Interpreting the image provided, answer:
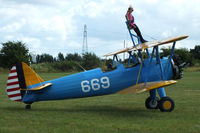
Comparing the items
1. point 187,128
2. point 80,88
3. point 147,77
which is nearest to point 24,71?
point 80,88

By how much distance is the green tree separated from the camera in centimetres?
2292

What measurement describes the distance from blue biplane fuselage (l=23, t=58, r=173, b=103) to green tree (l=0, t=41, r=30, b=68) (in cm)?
1516

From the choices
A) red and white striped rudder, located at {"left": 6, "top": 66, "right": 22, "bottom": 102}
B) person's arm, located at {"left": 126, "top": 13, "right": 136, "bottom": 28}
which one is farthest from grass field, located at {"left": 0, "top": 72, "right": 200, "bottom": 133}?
person's arm, located at {"left": 126, "top": 13, "right": 136, "bottom": 28}

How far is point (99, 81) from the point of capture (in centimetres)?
834

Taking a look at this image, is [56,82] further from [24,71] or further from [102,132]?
[102,132]

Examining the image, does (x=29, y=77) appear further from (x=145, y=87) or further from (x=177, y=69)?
(x=177, y=69)

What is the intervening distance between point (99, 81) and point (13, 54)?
17.3 m

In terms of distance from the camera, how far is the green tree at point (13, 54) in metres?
22.9

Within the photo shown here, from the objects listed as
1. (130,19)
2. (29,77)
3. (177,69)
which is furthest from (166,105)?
(29,77)

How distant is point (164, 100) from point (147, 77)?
0.92 m

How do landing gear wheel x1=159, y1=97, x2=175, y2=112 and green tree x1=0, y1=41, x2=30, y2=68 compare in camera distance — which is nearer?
landing gear wheel x1=159, y1=97, x2=175, y2=112

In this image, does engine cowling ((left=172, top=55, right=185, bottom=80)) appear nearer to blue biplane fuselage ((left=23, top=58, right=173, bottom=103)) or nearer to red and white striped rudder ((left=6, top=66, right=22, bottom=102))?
blue biplane fuselage ((left=23, top=58, right=173, bottom=103))

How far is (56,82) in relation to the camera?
834 cm

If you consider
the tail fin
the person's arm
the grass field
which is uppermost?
the person's arm
